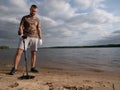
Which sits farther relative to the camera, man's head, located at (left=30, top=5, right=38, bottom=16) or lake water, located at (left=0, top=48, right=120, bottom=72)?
lake water, located at (left=0, top=48, right=120, bottom=72)

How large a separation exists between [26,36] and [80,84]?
2996 millimetres

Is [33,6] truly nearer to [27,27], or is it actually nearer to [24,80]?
[27,27]

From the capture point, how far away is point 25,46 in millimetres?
7129

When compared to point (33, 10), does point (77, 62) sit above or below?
below

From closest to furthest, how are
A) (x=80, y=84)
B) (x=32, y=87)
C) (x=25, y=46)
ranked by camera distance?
(x=32, y=87), (x=80, y=84), (x=25, y=46)

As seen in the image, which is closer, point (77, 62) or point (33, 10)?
point (33, 10)

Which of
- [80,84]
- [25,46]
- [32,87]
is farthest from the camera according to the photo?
[25,46]

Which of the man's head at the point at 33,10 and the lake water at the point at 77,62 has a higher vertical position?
the man's head at the point at 33,10

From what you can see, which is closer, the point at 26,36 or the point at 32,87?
the point at 32,87

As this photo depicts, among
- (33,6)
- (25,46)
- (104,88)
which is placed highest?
(33,6)

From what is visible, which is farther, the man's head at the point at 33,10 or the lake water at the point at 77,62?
the lake water at the point at 77,62

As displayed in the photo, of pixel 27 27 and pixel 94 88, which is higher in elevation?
pixel 27 27

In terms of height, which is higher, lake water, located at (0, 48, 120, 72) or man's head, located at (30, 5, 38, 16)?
man's head, located at (30, 5, 38, 16)

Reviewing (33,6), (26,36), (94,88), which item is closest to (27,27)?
(26,36)
